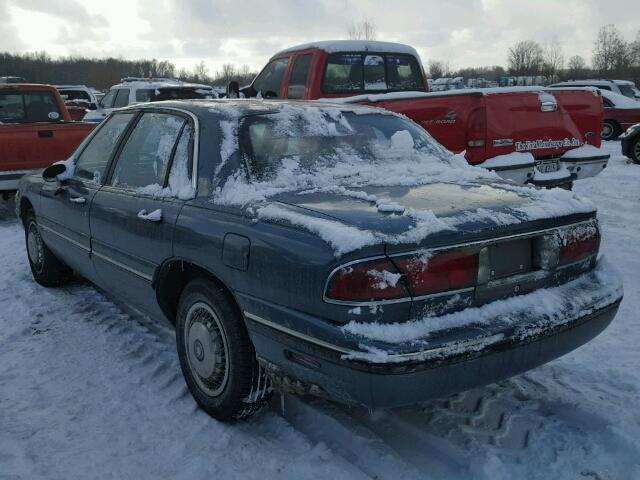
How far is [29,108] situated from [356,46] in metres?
5.47

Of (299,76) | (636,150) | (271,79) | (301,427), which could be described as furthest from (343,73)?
(636,150)

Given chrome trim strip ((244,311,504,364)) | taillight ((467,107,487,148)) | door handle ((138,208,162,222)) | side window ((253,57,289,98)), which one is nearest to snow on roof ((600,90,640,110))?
side window ((253,57,289,98))

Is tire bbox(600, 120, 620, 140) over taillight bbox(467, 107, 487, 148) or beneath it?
beneath

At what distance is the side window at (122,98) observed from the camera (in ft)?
49.6

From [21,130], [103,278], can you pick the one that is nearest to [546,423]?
[103,278]

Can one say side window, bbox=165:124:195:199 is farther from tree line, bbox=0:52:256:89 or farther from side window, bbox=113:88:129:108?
tree line, bbox=0:52:256:89

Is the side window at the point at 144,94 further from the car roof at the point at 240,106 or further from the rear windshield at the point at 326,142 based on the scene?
the rear windshield at the point at 326,142

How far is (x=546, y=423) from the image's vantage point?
3.00 m

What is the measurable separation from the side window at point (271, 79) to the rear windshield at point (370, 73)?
0.78 meters

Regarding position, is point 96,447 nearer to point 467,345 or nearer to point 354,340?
point 354,340

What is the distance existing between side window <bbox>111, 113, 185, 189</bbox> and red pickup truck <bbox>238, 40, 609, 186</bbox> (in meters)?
3.17

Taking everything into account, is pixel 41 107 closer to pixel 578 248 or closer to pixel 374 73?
pixel 374 73

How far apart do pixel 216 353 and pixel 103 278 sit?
4.69ft

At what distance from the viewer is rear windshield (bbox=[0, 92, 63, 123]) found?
9.78 metres
